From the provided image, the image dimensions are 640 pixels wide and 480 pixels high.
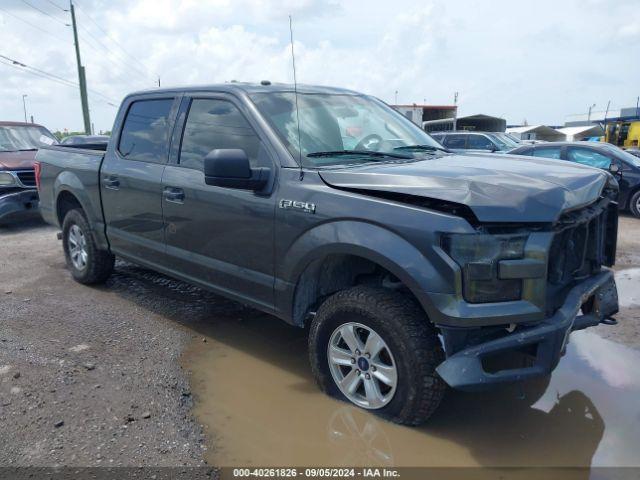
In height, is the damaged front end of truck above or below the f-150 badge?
below

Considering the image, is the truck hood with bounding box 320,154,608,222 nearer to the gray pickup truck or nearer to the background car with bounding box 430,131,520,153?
the gray pickup truck

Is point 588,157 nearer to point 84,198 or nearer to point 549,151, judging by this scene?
point 549,151

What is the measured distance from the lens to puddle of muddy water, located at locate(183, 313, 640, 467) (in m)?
2.96

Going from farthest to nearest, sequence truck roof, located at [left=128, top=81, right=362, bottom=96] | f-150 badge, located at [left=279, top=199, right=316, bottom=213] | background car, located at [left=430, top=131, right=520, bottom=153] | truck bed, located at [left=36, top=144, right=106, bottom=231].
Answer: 1. background car, located at [left=430, top=131, right=520, bottom=153]
2. truck bed, located at [left=36, top=144, right=106, bottom=231]
3. truck roof, located at [left=128, top=81, right=362, bottom=96]
4. f-150 badge, located at [left=279, top=199, right=316, bottom=213]

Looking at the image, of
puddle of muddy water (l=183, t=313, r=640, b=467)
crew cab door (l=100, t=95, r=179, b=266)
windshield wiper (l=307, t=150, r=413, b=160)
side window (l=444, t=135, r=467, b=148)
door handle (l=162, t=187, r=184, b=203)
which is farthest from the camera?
side window (l=444, t=135, r=467, b=148)

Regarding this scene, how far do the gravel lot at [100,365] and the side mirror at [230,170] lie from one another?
4.66 feet

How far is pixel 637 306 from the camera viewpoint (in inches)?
203

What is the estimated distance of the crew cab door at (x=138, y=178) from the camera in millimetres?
4504

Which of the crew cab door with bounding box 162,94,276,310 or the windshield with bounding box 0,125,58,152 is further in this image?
the windshield with bounding box 0,125,58,152

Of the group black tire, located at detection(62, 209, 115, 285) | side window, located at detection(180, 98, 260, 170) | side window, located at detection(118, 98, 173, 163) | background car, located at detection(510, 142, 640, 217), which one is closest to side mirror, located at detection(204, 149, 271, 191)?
side window, located at detection(180, 98, 260, 170)

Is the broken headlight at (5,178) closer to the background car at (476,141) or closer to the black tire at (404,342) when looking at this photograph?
the black tire at (404,342)

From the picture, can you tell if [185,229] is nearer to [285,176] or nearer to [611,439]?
[285,176]

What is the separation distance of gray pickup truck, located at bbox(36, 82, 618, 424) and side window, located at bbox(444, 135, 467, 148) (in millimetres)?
11782

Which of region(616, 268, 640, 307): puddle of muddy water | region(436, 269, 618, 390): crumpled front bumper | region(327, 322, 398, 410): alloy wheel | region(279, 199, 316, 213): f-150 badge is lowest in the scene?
region(616, 268, 640, 307): puddle of muddy water
